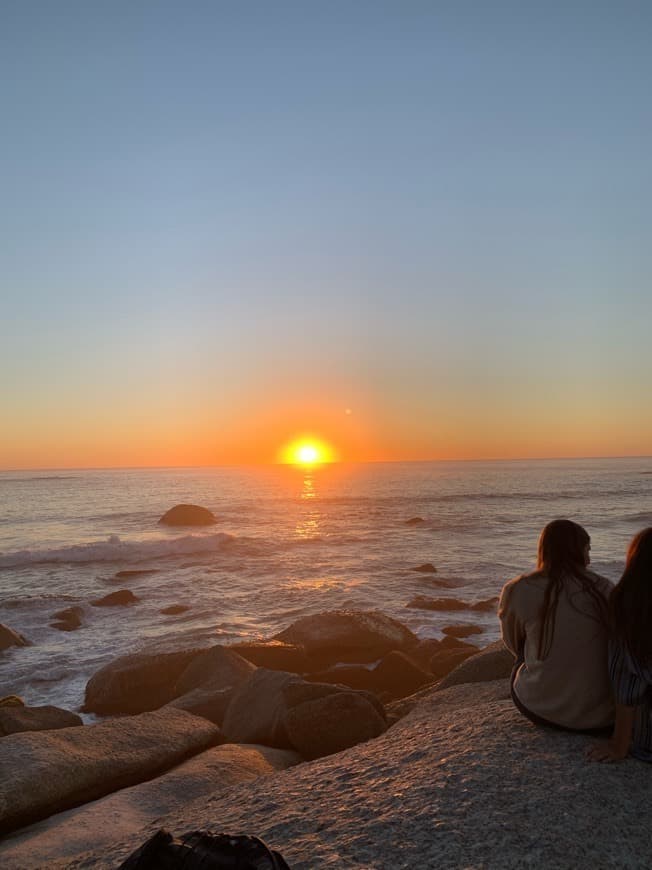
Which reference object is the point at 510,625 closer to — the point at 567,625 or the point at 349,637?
the point at 567,625

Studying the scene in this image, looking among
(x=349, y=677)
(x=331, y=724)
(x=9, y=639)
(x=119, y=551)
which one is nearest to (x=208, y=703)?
(x=331, y=724)

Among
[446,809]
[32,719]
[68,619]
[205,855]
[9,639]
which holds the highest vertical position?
[205,855]

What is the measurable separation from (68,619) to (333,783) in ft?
42.8

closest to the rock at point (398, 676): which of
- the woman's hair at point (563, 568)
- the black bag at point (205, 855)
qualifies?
the woman's hair at point (563, 568)

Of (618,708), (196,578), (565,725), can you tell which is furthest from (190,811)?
(196,578)

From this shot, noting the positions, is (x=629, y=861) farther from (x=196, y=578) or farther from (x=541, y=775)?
(x=196, y=578)

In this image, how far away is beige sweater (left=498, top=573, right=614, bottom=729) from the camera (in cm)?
410

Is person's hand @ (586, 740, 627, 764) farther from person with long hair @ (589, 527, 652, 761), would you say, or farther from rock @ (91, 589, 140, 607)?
rock @ (91, 589, 140, 607)

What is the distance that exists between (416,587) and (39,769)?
1467cm

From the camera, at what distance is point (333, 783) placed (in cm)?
417

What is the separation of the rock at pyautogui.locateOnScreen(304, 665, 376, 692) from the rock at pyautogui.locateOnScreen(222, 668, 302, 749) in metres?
2.22

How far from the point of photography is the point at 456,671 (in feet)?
24.9

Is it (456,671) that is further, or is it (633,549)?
(456,671)

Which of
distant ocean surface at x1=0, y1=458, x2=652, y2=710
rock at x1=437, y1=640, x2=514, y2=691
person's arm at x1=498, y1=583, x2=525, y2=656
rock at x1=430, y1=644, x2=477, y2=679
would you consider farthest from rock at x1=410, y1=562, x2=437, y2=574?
person's arm at x1=498, y1=583, x2=525, y2=656
